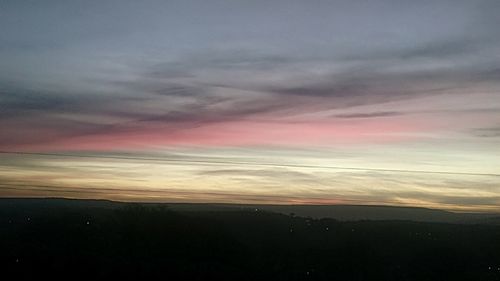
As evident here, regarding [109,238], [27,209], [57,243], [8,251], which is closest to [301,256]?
[109,238]

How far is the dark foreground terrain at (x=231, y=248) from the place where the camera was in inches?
1944

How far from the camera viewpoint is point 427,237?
9162 centimetres

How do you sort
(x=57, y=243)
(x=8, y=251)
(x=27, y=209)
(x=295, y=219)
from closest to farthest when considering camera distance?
1. (x=8, y=251)
2. (x=57, y=243)
3. (x=295, y=219)
4. (x=27, y=209)

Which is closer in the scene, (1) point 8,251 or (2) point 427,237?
(1) point 8,251

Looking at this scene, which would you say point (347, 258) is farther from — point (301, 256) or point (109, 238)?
point (109, 238)

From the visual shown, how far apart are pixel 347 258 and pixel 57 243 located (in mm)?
31960

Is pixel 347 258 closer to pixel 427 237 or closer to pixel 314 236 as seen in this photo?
pixel 314 236

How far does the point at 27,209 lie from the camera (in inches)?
4719

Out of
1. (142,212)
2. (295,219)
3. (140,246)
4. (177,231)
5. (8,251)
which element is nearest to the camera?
(8,251)

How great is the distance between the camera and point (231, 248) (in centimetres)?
7331

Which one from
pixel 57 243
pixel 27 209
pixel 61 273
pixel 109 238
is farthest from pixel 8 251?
pixel 27 209

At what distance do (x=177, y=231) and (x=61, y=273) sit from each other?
124 ft

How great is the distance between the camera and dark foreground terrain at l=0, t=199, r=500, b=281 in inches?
1944

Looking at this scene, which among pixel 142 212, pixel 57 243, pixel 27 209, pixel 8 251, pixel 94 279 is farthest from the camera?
pixel 27 209
